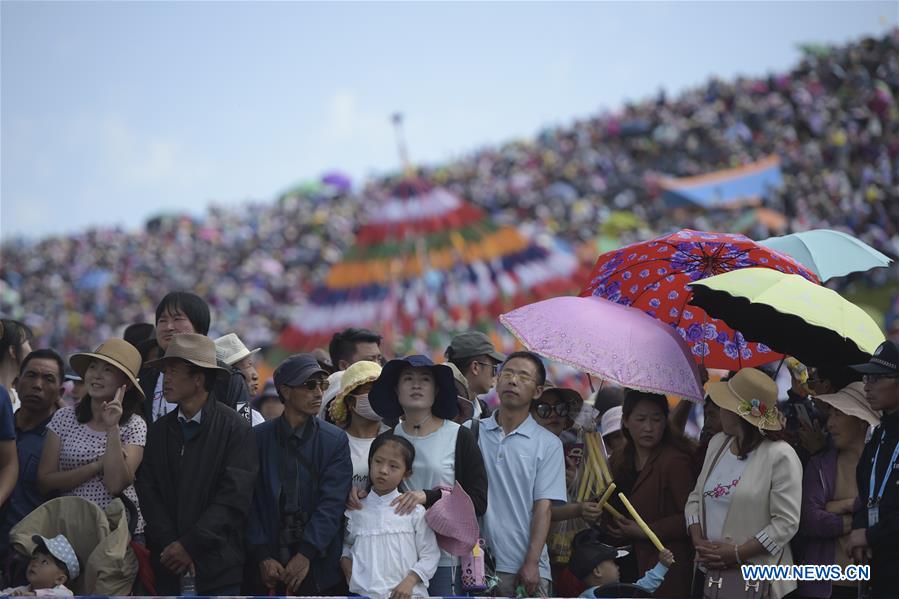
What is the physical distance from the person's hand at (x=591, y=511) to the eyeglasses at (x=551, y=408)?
49cm

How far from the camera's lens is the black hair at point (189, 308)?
17.0 ft

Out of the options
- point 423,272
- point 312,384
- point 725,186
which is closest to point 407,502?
point 312,384

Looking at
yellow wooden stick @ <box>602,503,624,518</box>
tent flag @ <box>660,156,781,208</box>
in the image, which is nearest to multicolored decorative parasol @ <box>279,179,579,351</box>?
yellow wooden stick @ <box>602,503,624,518</box>

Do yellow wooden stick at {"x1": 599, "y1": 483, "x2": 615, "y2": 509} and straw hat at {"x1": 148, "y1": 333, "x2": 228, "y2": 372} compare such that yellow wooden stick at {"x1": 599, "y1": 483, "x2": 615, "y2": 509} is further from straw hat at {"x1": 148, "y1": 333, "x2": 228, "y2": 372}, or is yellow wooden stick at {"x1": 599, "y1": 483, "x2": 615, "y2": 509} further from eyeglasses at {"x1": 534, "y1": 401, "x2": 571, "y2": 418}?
straw hat at {"x1": 148, "y1": 333, "x2": 228, "y2": 372}

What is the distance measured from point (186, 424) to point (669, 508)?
Answer: 2.21 metres

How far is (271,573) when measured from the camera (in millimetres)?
4363

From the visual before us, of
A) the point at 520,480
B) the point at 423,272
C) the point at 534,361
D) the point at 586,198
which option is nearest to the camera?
the point at 520,480

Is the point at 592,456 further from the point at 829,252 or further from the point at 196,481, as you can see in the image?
the point at 829,252

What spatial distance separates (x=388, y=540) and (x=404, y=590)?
22cm

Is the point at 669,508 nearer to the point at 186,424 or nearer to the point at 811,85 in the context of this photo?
the point at 186,424

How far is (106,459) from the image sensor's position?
4.57 meters

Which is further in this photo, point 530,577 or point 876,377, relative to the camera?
point 530,577

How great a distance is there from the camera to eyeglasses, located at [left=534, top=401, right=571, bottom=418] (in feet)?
16.6

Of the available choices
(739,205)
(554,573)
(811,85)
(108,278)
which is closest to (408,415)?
(554,573)
